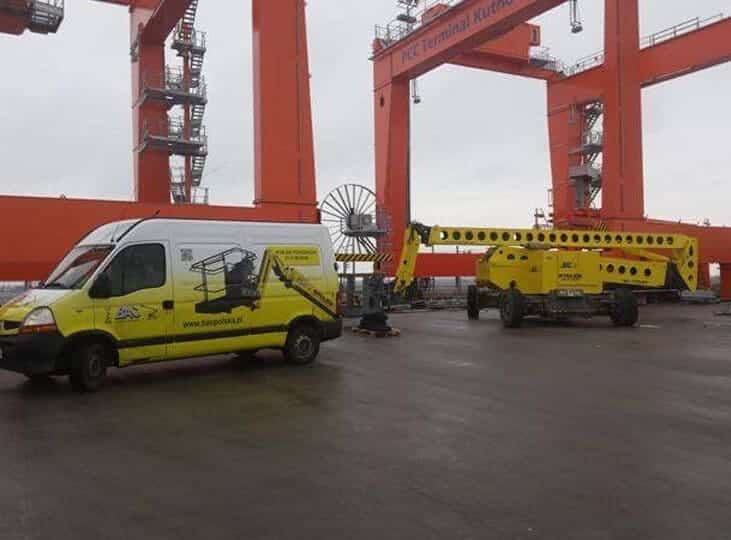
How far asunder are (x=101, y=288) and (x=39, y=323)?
77 cm

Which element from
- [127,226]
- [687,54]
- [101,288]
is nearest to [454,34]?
[687,54]

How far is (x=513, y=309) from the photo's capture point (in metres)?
15.2

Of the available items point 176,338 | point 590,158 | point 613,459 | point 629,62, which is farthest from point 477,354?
point 590,158

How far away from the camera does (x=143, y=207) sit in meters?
14.4

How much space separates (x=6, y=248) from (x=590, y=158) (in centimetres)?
2906

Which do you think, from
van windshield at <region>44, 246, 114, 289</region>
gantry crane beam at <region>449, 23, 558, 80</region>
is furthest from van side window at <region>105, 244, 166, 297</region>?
gantry crane beam at <region>449, 23, 558, 80</region>

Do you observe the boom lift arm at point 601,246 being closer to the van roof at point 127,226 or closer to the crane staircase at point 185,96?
the van roof at point 127,226

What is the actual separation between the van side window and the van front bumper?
2.95ft

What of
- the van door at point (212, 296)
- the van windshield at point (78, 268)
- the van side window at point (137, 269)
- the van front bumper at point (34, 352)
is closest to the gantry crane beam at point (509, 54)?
the van door at point (212, 296)

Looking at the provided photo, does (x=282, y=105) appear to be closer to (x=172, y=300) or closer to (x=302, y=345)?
(x=302, y=345)

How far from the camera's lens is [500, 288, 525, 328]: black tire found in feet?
49.8

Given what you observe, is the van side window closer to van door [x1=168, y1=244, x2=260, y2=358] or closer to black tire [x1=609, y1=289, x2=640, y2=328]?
van door [x1=168, y1=244, x2=260, y2=358]

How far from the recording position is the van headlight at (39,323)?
700 cm

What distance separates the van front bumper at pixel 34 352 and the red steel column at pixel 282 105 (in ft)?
28.9
